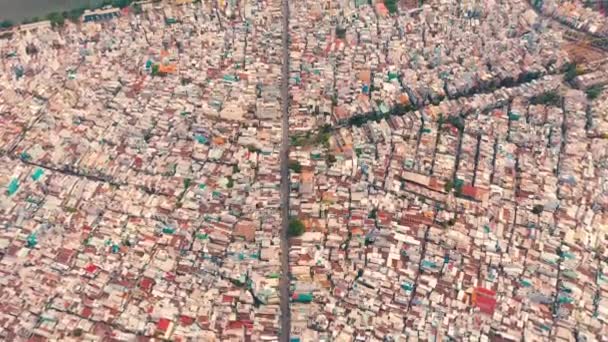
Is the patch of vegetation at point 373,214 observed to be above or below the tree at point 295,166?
below

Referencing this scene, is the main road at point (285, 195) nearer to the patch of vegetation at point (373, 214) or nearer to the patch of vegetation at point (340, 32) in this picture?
the patch of vegetation at point (340, 32)

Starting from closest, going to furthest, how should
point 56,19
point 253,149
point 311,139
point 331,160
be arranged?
point 331,160
point 253,149
point 311,139
point 56,19

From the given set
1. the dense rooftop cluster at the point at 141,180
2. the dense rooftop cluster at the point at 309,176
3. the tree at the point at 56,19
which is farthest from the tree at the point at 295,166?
the tree at the point at 56,19

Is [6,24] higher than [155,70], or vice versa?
[6,24]

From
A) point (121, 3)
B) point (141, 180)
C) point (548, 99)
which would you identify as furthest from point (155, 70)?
point (548, 99)

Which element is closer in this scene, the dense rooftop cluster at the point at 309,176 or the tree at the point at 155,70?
the dense rooftop cluster at the point at 309,176

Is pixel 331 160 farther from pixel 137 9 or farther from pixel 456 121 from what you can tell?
pixel 137 9

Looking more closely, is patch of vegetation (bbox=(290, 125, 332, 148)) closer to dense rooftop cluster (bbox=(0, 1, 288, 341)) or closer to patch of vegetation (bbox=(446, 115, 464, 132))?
dense rooftop cluster (bbox=(0, 1, 288, 341))
